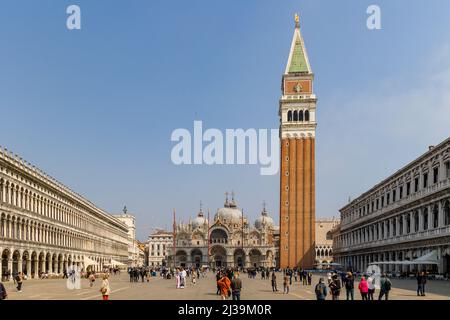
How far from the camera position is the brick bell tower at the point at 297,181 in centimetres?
10900

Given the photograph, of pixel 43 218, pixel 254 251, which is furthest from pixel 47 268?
pixel 254 251

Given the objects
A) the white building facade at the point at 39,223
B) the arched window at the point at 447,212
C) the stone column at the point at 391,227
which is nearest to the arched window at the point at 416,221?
the stone column at the point at 391,227

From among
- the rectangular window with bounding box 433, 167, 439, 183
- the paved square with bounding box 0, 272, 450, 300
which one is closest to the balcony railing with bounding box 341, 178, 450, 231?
the rectangular window with bounding box 433, 167, 439, 183

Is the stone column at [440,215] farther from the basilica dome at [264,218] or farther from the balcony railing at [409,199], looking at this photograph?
the basilica dome at [264,218]

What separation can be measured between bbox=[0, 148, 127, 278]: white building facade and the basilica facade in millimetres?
61006

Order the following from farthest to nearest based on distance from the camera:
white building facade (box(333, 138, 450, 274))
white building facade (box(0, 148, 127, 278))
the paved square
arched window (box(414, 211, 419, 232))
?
arched window (box(414, 211, 419, 232)) < white building facade (box(0, 148, 127, 278)) < white building facade (box(333, 138, 450, 274)) < the paved square

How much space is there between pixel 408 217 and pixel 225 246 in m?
105

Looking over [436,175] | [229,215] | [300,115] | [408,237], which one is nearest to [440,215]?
[436,175]

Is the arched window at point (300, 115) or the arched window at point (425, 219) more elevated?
the arched window at point (300, 115)

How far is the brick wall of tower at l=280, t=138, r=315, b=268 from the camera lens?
108688 mm

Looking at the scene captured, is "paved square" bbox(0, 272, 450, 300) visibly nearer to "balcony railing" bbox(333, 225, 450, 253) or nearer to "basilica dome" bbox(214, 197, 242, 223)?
"balcony railing" bbox(333, 225, 450, 253)

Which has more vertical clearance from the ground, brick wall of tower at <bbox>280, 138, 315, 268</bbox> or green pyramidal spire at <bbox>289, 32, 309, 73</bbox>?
green pyramidal spire at <bbox>289, 32, 309, 73</bbox>

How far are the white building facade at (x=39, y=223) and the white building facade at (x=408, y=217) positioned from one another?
37.5 m
